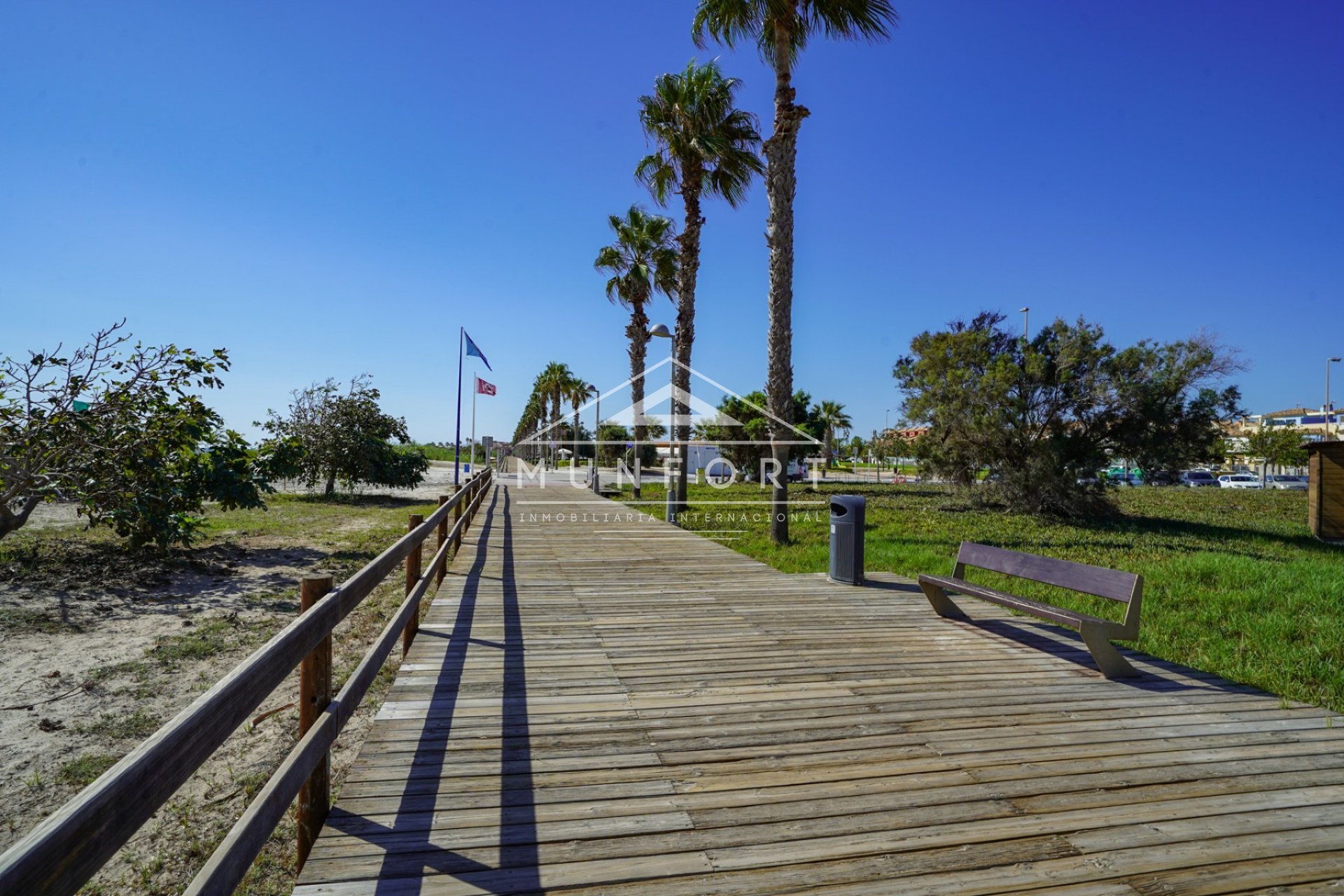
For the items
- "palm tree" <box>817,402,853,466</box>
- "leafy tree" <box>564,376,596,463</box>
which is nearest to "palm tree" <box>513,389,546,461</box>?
"leafy tree" <box>564,376,596,463</box>

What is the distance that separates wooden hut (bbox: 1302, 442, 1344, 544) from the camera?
1841 cm

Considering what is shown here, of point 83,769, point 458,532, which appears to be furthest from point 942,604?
point 458,532

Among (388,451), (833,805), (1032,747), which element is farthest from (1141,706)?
(388,451)

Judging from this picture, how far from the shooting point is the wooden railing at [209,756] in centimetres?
127

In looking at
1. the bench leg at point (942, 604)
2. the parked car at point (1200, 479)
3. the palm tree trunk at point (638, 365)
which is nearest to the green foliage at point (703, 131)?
the palm tree trunk at point (638, 365)

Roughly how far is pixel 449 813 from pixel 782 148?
14005 mm

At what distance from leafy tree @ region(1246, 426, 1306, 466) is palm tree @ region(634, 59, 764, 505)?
52473mm

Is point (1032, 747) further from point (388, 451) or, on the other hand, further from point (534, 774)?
point (388, 451)

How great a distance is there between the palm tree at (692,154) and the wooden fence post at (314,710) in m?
15.8

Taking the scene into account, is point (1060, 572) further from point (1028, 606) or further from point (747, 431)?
point (747, 431)

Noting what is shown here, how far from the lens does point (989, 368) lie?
69.5ft

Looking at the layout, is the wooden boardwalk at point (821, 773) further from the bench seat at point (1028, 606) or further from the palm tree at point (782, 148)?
the palm tree at point (782, 148)

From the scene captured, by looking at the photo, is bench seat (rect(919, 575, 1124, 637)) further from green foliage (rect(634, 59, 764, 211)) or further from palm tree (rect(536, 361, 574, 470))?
palm tree (rect(536, 361, 574, 470))

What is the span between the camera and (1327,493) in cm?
1867
